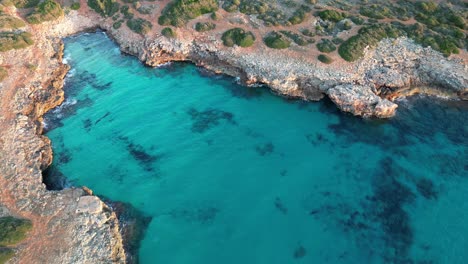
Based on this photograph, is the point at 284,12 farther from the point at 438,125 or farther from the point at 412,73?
the point at 438,125

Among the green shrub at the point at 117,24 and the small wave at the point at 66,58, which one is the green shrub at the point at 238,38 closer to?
the green shrub at the point at 117,24

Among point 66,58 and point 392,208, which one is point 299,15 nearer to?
point 392,208

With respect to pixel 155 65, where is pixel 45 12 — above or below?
above

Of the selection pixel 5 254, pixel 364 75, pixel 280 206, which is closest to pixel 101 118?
pixel 5 254

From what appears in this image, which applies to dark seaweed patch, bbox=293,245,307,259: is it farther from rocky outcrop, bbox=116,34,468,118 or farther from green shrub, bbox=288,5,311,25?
green shrub, bbox=288,5,311,25

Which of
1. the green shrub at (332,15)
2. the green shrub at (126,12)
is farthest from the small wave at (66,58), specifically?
the green shrub at (332,15)

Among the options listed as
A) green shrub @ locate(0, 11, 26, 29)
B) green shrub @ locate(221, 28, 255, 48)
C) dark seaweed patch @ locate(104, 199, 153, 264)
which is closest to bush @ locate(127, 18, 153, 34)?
green shrub @ locate(221, 28, 255, 48)
